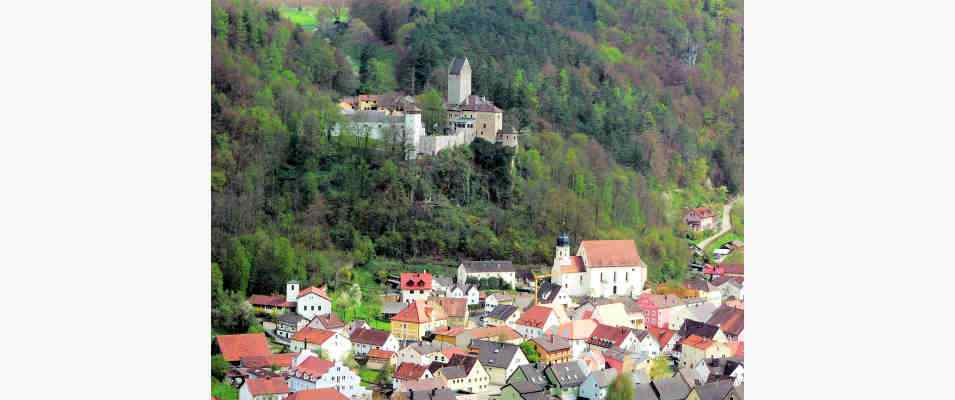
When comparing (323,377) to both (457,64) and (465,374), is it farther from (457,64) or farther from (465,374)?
(457,64)

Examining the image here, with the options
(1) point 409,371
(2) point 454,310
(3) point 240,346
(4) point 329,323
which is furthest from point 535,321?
(3) point 240,346

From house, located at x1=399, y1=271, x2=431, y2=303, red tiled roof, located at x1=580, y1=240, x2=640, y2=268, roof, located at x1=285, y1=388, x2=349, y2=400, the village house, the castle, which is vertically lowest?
roof, located at x1=285, y1=388, x2=349, y2=400

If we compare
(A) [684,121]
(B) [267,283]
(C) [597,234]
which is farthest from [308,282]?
(A) [684,121]

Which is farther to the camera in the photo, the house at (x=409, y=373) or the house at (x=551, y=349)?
the house at (x=551, y=349)

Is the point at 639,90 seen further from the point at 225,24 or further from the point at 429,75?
the point at 225,24

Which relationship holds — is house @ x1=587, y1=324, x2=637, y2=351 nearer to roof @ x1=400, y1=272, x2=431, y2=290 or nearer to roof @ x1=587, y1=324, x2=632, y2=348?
roof @ x1=587, y1=324, x2=632, y2=348

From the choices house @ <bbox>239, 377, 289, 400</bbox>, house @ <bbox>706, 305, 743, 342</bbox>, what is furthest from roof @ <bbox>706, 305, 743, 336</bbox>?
house @ <bbox>239, 377, 289, 400</bbox>

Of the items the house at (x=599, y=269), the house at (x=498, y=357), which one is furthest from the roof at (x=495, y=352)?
the house at (x=599, y=269)

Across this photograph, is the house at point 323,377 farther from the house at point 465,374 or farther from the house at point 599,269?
the house at point 599,269
